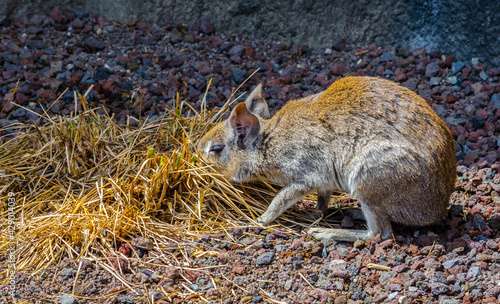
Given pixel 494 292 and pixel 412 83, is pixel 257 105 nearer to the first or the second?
pixel 412 83

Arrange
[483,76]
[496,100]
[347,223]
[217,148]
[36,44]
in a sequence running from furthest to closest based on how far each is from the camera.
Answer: [36,44] → [483,76] → [496,100] → [217,148] → [347,223]

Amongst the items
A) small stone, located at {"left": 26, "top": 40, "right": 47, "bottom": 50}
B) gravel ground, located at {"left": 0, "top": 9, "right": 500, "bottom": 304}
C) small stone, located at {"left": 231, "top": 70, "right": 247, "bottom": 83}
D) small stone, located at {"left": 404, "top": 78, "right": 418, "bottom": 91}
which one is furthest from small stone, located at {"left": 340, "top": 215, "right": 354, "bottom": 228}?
small stone, located at {"left": 26, "top": 40, "right": 47, "bottom": 50}

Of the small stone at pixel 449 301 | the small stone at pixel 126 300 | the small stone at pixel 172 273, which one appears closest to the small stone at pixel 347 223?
the small stone at pixel 449 301

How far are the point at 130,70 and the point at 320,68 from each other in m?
2.56

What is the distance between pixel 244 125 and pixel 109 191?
4.49 ft

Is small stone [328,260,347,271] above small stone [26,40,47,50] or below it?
above

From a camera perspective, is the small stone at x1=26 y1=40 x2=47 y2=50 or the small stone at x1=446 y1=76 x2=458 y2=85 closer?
the small stone at x1=446 y1=76 x2=458 y2=85

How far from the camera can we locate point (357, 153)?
450 cm

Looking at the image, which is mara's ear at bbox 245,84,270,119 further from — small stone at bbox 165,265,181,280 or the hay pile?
small stone at bbox 165,265,181,280

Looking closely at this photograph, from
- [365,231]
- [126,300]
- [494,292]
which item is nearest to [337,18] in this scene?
[365,231]

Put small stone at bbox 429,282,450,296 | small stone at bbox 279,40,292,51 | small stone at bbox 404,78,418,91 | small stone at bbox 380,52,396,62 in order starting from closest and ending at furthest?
small stone at bbox 429,282,450,296 → small stone at bbox 404,78,418,91 → small stone at bbox 380,52,396,62 → small stone at bbox 279,40,292,51

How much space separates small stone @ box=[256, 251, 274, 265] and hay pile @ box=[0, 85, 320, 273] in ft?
2.02

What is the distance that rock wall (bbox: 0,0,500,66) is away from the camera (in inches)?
268

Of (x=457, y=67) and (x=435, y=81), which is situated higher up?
(x=457, y=67)
